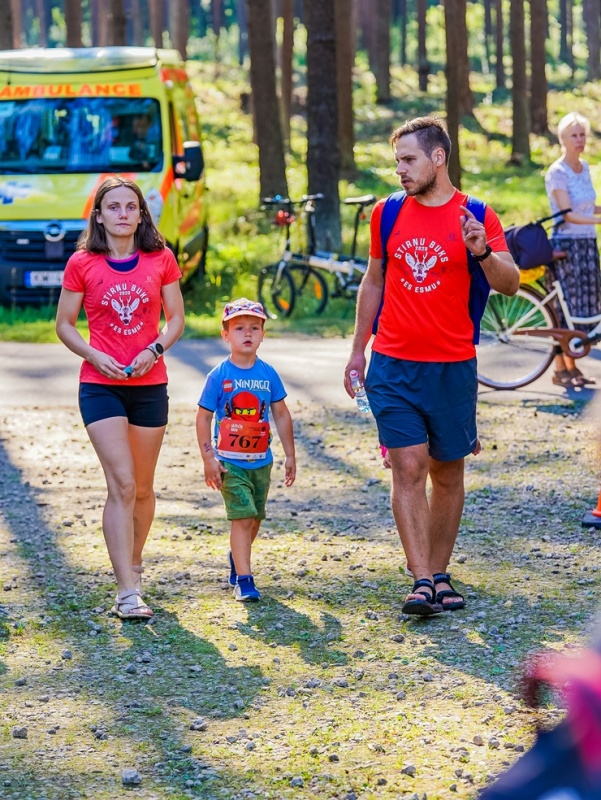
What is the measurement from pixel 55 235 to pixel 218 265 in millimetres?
4192

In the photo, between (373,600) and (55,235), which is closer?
(373,600)

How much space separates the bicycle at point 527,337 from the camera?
1060 centimetres

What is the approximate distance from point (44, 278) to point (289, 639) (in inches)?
401

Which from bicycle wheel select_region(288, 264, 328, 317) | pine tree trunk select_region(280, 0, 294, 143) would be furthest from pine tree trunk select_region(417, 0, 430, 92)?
bicycle wheel select_region(288, 264, 328, 317)

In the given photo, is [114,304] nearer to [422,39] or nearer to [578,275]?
[578,275]

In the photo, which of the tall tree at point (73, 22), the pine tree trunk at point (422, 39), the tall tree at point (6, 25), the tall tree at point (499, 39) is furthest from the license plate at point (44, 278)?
the pine tree trunk at point (422, 39)

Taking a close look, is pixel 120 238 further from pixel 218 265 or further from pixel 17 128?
pixel 218 265

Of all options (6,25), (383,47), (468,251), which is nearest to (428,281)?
(468,251)

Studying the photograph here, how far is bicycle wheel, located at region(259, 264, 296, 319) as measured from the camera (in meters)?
15.3

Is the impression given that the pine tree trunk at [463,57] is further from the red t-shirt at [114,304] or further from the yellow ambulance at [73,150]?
the red t-shirt at [114,304]

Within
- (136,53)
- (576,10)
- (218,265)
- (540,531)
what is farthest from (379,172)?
(576,10)

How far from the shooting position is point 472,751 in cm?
446

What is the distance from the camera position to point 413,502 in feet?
19.3

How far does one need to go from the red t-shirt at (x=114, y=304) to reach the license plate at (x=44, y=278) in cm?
935
